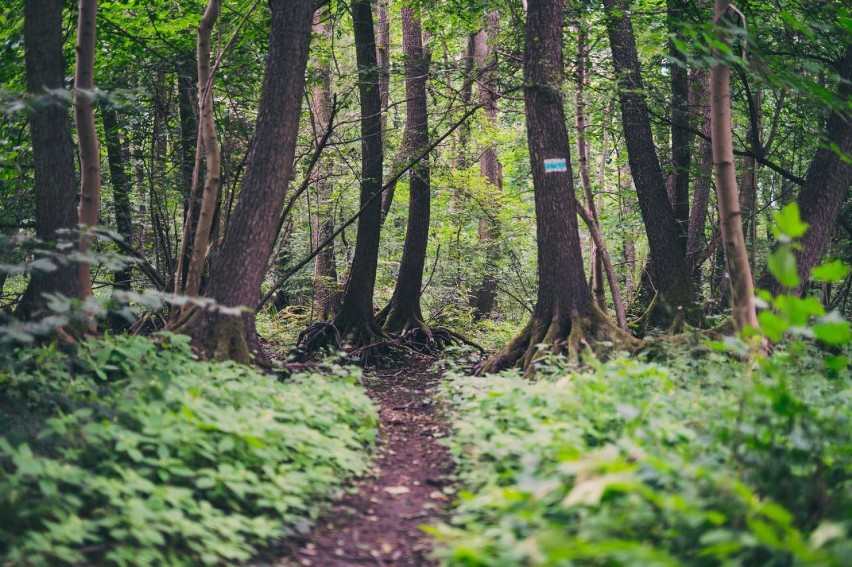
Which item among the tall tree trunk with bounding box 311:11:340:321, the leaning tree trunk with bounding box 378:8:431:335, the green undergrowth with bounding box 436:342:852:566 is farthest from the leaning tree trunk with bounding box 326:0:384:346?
the green undergrowth with bounding box 436:342:852:566

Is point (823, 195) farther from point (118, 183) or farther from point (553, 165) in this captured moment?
point (118, 183)

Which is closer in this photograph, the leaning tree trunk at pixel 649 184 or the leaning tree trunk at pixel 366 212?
the leaning tree trunk at pixel 649 184

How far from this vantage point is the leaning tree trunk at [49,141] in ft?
22.1

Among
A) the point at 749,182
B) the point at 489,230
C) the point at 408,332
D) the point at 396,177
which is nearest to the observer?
the point at 396,177

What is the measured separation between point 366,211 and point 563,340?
4670 mm

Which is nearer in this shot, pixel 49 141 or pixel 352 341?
pixel 49 141

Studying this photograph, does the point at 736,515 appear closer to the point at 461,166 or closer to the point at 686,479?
the point at 686,479

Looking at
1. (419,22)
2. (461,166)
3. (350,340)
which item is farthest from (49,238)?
(461,166)

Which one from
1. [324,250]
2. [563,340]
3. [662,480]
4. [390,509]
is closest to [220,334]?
[390,509]

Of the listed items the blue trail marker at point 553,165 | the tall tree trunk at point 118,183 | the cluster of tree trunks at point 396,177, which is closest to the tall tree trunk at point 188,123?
the cluster of tree trunks at point 396,177

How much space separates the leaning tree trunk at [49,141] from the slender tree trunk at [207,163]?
1.50 meters

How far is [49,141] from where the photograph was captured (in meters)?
6.84

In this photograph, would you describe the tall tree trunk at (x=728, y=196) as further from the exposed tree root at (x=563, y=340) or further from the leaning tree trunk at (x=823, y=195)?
the leaning tree trunk at (x=823, y=195)

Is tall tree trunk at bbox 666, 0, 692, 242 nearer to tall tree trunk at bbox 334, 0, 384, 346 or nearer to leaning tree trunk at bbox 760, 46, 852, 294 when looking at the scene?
leaning tree trunk at bbox 760, 46, 852, 294
